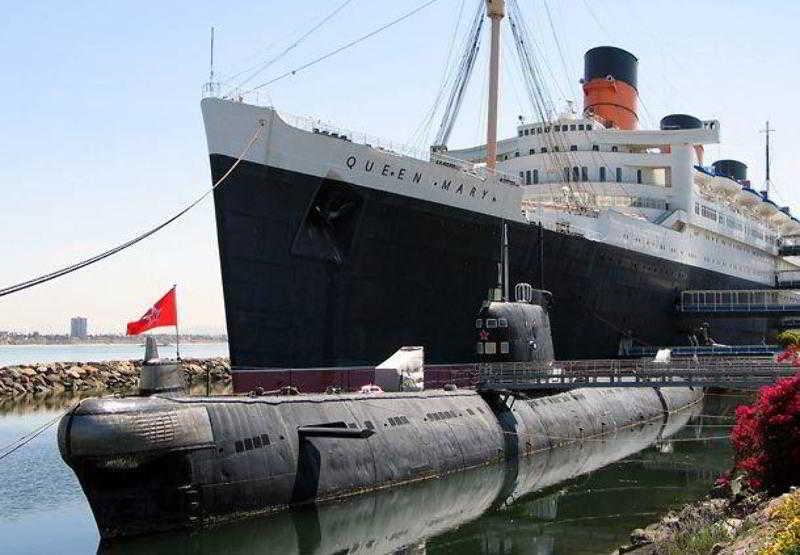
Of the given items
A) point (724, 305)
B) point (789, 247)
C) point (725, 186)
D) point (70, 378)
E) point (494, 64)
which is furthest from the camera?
point (789, 247)

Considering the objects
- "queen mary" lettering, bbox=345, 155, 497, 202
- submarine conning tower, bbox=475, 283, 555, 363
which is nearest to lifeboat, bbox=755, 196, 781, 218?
"queen mary" lettering, bbox=345, 155, 497, 202

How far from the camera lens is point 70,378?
156 ft

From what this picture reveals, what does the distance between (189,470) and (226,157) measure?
9.35m

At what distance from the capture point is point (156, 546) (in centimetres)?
1191

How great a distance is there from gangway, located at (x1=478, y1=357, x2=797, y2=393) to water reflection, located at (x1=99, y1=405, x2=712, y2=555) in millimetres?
1924

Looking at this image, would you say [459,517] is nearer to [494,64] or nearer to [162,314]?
[162,314]

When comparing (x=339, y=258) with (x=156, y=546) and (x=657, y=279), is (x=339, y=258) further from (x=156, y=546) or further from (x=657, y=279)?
(x=657, y=279)

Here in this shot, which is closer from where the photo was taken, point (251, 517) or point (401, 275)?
point (251, 517)

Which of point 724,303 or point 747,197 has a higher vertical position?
point 747,197

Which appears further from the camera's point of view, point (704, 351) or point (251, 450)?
point (704, 351)

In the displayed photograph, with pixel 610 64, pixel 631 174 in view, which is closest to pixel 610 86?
pixel 610 64

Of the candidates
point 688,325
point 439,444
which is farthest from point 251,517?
point 688,325

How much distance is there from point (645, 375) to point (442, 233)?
7021 mm

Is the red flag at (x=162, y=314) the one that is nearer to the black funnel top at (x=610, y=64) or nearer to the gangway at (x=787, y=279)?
the black funnel top at (x=610, y=64)
